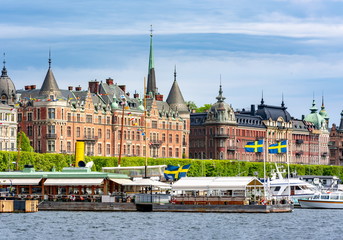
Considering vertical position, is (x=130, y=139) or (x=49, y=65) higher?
(x=49, y=65)

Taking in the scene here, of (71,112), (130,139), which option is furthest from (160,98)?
(71,112)

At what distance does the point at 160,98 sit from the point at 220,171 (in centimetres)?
2168

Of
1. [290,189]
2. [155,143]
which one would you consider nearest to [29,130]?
[155,143]

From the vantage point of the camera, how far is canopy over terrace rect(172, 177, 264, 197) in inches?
3952

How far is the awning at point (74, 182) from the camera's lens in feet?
331

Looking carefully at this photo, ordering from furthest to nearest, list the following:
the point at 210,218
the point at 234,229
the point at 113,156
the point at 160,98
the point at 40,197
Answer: the point at 160,98 → the point at 113,156 → the point at 40,197 → the point at 210,218 → the point at 234,229

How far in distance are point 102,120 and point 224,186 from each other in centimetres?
6553

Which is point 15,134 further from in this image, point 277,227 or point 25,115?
point 277,227

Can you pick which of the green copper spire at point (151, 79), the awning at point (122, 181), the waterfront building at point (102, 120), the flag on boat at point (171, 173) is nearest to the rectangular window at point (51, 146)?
the waterfront building at point (102, 120)

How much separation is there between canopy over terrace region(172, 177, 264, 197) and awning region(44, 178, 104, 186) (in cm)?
765

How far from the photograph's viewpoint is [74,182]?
100938 millimetres

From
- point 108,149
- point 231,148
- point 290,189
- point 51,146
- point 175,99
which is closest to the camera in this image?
point 290,189

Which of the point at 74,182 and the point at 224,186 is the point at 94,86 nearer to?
the point at 74,182

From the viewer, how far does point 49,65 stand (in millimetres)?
157750
